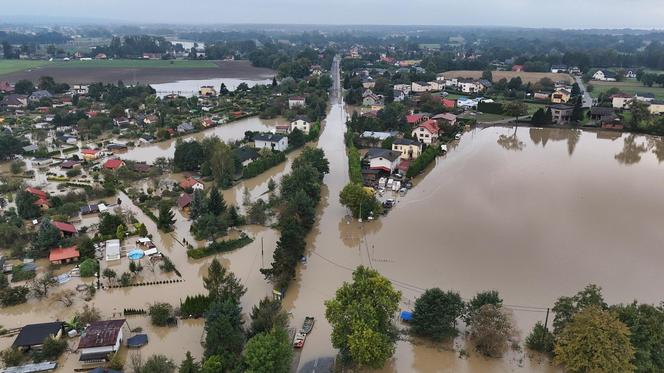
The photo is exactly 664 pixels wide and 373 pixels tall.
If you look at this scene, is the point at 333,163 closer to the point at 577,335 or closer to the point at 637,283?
the point at 637,283

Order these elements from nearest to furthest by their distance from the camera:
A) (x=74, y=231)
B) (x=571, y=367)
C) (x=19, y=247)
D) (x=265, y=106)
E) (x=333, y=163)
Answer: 1. (x=571, y=367)
2. (x=19, y=247)
3. (x=74, y=231)
4. (x=333, y=163)
5. (x=265, y=106)

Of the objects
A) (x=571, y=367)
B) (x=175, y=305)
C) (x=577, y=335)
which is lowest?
(x=175, y=305)

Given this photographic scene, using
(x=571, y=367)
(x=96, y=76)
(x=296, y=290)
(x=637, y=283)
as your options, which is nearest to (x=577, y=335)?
(x=571, y=367)

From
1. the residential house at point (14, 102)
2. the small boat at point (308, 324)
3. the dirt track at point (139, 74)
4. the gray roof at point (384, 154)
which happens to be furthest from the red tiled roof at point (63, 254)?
the dirt track at point (139, 74)

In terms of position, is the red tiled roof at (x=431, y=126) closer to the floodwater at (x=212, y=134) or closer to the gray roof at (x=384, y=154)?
the gray roof at (x=384, y=154)

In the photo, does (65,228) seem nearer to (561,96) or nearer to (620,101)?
(561,96)

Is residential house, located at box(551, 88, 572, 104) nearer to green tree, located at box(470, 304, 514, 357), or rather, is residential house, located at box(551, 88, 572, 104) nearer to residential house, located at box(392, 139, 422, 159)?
residential house, located at box(392, 139, 422, 159)

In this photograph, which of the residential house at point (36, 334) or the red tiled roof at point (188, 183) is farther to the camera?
the red tiled roof at point (188, 183)
